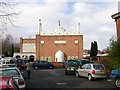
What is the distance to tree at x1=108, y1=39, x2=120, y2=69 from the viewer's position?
26.2 m

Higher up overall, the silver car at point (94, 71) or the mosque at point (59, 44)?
the mosque at point (59, 44)

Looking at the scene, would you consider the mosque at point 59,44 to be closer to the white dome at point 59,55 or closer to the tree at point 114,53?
the white dome at point 59,55

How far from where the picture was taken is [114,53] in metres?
26.7

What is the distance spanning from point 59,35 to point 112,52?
46.3 meters

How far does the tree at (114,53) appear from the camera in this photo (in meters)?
26.2

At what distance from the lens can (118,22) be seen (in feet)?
110

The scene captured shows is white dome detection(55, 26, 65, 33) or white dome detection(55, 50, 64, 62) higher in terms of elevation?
white dome detection(55, 26, 65, 33)

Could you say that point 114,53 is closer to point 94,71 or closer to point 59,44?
point 94,71

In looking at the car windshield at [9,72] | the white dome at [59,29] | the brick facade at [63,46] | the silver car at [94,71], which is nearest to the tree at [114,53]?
the silver car at [94,71]

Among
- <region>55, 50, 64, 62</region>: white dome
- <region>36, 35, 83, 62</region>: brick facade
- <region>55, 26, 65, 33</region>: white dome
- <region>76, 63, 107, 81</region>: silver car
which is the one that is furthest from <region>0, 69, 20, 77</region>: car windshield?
<region>55, 26, 65, 33</region>: white dome

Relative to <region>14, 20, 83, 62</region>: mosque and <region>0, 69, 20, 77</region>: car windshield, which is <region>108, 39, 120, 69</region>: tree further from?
<region>14, 20, 83, 62</region>: mosque

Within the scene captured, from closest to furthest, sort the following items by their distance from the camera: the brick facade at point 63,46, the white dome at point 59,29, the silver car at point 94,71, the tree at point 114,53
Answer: the silver car at point 94,71 < the tree at point 114,53 < the brick facade at point 63,46 < the white dome at point 59,29

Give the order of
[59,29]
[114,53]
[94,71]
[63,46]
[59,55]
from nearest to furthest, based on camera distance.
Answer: [94,71], [114,53], [59,55], [63,46], [59,29]

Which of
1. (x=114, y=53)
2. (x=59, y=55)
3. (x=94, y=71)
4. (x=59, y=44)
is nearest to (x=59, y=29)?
(x=59, y=44)
